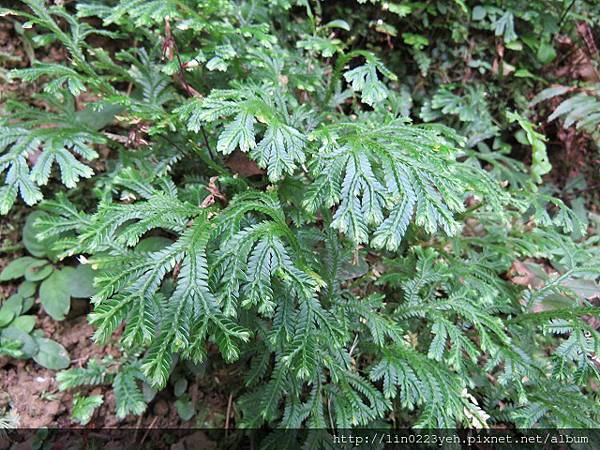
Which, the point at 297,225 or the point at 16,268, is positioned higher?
the point at 297,225

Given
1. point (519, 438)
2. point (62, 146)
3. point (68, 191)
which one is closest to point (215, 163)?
point (62, 146)

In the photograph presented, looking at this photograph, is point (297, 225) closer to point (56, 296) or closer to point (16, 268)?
point (56, 296)

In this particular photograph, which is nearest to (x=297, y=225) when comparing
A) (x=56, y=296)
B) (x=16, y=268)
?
(x=56, y=296)

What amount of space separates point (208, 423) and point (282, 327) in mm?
949

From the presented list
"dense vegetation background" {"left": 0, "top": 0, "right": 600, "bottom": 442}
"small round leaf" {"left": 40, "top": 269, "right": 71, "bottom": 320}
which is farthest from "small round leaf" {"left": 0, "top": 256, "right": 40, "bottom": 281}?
"small round leaf" {"left": 40, "top": 269, "right": 71, "bottom": 320}

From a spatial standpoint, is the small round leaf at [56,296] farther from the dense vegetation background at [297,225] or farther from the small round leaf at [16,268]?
the small round leaf at [16,268]

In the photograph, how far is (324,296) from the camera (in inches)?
76.4

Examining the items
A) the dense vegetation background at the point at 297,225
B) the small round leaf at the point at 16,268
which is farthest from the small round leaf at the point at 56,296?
the small round leaf at the point at 16,268

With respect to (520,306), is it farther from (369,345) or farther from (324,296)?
(324,296)

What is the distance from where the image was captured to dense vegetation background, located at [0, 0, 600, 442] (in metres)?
1.56

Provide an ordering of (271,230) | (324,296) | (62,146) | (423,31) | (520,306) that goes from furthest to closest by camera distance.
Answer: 1. (423,31)
2. (520,306)
3. (62,146)
4. (324,296)
5. (271,230)

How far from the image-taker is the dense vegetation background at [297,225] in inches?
61.4

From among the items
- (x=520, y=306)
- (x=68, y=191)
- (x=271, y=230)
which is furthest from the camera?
(x=68, y=191)

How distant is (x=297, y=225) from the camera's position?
1.91 metres
